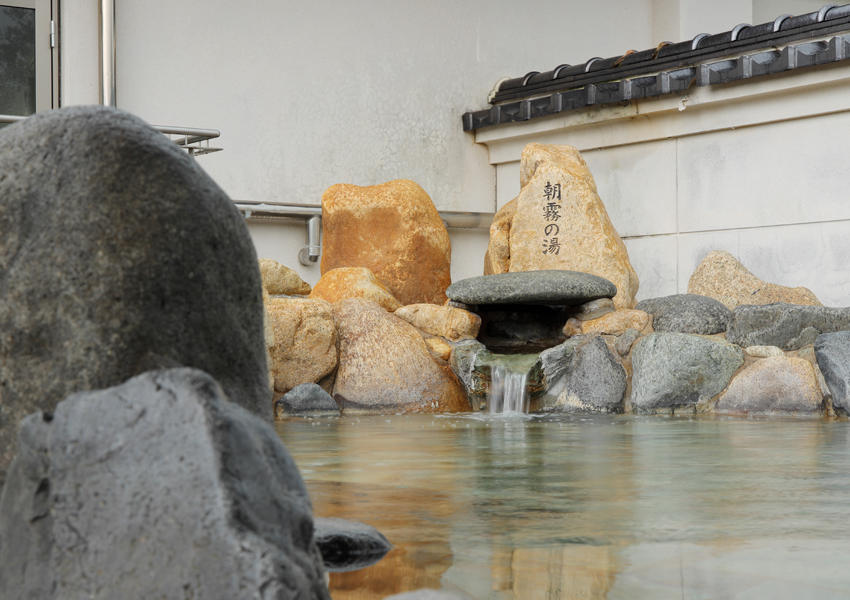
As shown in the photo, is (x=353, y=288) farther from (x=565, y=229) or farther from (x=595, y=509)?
(x=595, y=509)

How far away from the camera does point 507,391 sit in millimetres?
8023

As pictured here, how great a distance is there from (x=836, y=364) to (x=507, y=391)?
2.61 m

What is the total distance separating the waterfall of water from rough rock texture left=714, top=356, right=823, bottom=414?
1617 millimetres

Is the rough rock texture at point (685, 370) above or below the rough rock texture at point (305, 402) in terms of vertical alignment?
above

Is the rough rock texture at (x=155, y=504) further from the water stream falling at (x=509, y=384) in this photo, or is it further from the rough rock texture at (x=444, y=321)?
the rough rock texture at (x=444, y=321)

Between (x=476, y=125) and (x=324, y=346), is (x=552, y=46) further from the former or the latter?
(x=324, y=346)

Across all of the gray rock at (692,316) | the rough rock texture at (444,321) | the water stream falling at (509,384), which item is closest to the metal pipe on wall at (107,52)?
the rough rock texture at (444,321)

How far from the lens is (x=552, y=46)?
13055mm

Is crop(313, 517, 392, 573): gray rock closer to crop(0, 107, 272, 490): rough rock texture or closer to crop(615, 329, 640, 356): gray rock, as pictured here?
crop(0, 107, 272, 490): rough rock texture

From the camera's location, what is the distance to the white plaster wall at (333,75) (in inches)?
415

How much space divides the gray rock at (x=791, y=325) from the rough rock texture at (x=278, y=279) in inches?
167

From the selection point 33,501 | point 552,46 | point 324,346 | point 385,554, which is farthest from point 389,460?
point 552,46

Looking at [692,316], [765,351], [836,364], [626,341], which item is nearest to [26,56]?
[626,341]

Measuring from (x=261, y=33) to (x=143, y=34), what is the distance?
144 centimetres
